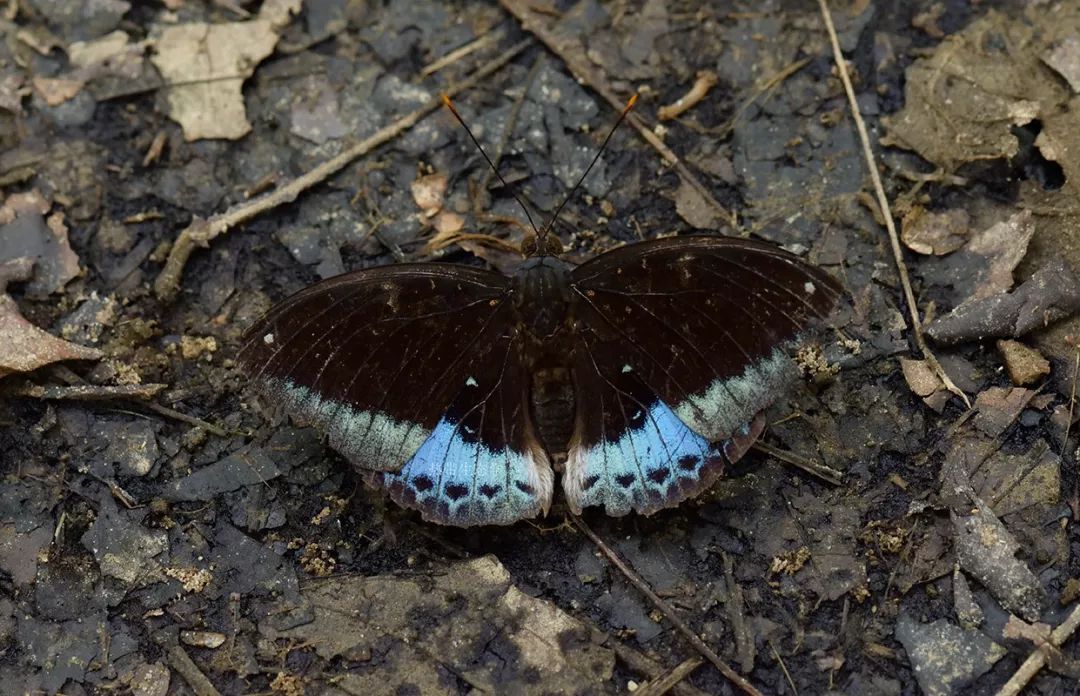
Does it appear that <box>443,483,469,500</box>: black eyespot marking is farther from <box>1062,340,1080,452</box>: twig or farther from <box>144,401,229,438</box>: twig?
<box>1062,340,1080,452</box>: twig

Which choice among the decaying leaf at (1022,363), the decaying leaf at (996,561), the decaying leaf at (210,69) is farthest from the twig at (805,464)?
the decaying leaf at (210,69)

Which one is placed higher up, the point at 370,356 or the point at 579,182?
the point at 579,182

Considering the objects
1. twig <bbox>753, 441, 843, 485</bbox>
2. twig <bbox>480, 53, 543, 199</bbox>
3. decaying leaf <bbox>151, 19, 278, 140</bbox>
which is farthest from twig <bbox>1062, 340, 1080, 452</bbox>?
decaying leaf <bbox>151, 19, 278, 140</bbox>

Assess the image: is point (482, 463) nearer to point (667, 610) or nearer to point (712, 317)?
point (667, 610)

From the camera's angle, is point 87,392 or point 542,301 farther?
point 87,392

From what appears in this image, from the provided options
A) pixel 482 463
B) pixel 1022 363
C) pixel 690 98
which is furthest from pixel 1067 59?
pixel 482 463

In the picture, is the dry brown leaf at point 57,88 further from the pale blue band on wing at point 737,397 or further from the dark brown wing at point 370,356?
the pale blue band on wing at point 737,397

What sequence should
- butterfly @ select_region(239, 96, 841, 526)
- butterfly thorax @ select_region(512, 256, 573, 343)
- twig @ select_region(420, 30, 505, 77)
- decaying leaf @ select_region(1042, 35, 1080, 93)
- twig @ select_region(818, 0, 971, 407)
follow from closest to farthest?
1. butterfly @ select_region(239, 96, 841, 526)
2. butterfly thorax @ select_region(512, 256, 573, 343)
3. twig @ select_region(818, 0, 971, 407)
4. decaying leaf @ select_region(1042, 35, 1080, 93)
5. twig @ select_region(420, 30, 505, 77)
